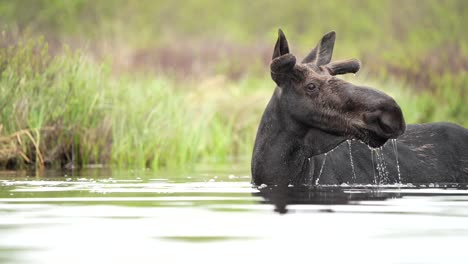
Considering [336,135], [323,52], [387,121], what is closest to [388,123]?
[387,121]

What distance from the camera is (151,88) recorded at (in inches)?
799

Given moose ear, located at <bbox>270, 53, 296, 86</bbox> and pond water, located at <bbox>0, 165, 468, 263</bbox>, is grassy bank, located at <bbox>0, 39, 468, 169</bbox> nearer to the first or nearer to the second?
pond water, located at <bbox>0, 165, 468, 263</bbox>

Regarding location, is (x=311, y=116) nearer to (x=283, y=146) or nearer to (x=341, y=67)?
(x=283, y=146)

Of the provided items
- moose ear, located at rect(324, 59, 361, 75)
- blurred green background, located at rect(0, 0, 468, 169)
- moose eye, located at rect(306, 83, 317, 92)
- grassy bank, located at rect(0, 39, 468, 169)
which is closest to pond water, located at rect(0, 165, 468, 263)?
moose eye, located at rect(306, 83, 317, 92)

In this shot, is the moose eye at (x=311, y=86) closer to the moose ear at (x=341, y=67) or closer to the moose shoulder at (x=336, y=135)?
the moose shoulder at (x=336, y=135)

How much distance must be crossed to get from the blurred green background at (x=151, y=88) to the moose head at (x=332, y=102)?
572 centimetres

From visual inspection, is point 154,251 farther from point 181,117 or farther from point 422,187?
point 181,117

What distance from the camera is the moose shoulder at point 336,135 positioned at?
10.4 m

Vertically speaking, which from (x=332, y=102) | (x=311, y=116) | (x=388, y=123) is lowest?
(x=388, y=123)

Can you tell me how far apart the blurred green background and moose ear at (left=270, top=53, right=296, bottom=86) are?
5654 millimetres

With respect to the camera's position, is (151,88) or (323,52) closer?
(323,52)

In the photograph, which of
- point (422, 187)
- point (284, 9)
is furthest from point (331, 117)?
point (284, 9)

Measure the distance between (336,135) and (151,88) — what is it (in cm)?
977

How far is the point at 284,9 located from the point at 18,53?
62.6m
